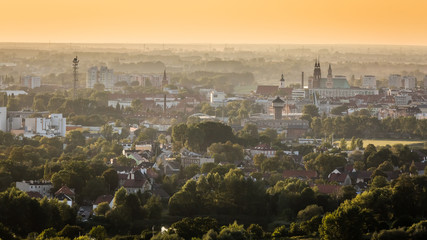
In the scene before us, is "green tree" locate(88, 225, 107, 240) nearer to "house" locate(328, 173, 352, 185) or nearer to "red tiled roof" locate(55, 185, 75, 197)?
"red tiled roof" locate(55, 185, 75, 197)

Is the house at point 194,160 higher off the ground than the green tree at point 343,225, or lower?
lower

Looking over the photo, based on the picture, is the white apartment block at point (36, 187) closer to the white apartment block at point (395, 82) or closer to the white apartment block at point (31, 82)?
the white apartment block at point (31, 82)

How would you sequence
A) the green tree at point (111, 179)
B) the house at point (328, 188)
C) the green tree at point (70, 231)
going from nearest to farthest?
the green tree at point (70, 231) < the house at point (328, 188) < the green tree at point (111, 179)

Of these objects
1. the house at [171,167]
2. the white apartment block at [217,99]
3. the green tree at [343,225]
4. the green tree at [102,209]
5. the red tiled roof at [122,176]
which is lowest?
the white apartment block at [217,99]

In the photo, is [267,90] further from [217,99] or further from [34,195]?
[34,195]

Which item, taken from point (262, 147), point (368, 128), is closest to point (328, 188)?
point (262, 147)

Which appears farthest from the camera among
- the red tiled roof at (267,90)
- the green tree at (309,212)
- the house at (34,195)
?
the red tiled roof at (267,90)

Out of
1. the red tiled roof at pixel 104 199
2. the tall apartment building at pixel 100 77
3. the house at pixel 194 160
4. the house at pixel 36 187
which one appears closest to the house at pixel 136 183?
the red tiled roof at pixel 104 199
